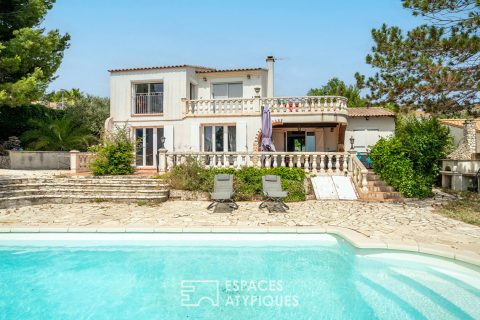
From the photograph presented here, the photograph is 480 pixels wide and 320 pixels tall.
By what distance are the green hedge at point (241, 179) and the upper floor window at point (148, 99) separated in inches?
355

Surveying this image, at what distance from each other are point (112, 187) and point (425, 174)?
46.1 feet

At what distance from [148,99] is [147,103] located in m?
0.29

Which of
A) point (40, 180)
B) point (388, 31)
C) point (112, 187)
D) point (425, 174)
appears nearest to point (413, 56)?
point (388, 31)

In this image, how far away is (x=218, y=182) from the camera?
12805mm

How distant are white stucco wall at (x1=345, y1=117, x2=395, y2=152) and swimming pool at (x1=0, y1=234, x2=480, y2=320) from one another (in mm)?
17551

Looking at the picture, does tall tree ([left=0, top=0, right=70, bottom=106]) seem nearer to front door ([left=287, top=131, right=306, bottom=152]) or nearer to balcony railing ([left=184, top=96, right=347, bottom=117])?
balcony railing ([left=184, top=96, right=347, bottom=117])

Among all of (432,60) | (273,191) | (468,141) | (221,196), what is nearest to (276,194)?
(273,191)

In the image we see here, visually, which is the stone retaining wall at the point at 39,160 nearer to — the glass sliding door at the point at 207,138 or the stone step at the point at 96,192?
the stone step at the point at 96,192

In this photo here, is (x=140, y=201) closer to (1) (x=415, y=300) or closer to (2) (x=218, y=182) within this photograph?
(2) (x=218, y=182)

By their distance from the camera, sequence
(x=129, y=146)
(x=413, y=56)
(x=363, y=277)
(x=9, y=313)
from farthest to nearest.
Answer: (x=129, y=146), (x=413, y=56), (x=363, y=277), (x=9, y=313)

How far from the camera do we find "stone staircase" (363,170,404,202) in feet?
44.8

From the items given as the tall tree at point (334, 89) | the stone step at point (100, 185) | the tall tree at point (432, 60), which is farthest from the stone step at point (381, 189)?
the tall tree at point (334, 89)

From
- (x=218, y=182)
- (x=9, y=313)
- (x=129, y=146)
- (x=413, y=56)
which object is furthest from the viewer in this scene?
(x=129, y=146)

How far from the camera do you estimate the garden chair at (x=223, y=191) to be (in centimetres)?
1137
